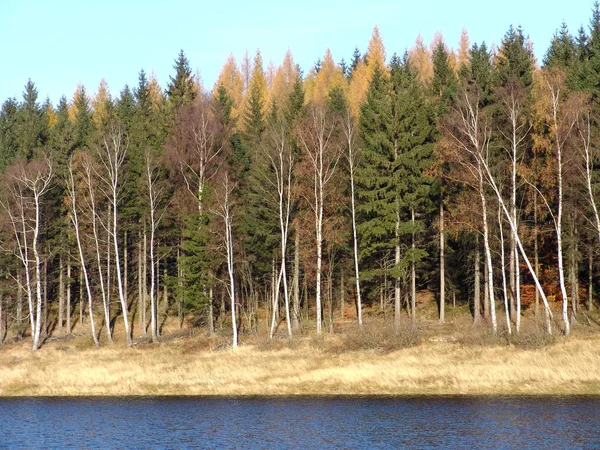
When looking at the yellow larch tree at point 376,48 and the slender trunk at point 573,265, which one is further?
the yellow larch tree at point 376,48

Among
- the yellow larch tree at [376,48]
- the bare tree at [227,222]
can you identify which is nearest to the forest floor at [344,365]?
the bare tree at [227,222]

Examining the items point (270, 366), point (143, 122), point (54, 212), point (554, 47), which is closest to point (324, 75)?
point (554, 47)

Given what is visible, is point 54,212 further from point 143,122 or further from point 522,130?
point 522,130

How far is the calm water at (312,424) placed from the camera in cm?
2119

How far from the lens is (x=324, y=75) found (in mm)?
109188

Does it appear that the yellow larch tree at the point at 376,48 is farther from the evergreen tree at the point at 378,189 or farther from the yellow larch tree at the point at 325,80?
the evergreen tree at the point at 378,189

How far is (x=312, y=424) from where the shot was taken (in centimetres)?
2453

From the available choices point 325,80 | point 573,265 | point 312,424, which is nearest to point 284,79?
point 325,80

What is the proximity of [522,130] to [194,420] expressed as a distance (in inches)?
991

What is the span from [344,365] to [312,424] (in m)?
10.4

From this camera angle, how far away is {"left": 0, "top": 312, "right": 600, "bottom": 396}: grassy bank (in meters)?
30.7

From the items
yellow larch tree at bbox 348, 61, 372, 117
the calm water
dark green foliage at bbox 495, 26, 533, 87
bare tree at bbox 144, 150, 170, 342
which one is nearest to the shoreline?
the calm water

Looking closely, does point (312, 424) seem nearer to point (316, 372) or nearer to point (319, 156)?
point (316, 372)

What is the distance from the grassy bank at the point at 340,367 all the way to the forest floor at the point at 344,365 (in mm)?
51
